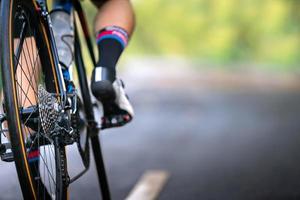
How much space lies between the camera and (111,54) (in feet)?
11.0

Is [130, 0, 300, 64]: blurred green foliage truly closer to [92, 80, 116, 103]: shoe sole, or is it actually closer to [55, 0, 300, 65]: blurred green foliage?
[55, 0, 300, 65]: blurred green foliage

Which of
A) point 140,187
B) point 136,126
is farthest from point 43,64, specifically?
point 136,126

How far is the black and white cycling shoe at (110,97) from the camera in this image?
324cm

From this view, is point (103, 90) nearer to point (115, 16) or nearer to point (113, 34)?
point (113, 34)

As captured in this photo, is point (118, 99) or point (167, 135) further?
point (167, 135)

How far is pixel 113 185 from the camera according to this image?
4.44m

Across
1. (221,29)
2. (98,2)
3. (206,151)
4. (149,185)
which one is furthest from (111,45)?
(221,29)

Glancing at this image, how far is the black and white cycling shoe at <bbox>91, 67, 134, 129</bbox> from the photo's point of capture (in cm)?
324

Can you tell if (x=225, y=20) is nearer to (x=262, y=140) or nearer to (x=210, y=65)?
(x=210, y=65)

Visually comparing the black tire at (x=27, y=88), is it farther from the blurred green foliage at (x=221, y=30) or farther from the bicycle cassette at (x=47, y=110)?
the blurred green foliage at (x=221, y=30)

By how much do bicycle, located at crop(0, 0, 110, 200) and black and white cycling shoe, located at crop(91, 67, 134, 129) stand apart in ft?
0.85

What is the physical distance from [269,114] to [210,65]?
29.7 ft

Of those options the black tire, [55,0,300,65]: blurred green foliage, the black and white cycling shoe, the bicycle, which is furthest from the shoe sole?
[55,0,300,65]: blurred green foliage

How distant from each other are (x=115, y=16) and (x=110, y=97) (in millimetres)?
403
